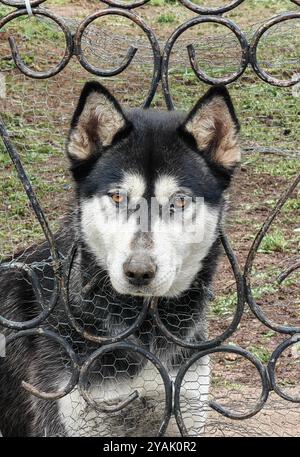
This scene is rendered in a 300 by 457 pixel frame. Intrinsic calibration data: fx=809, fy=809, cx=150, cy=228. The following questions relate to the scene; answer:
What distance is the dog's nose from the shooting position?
3.11 metres

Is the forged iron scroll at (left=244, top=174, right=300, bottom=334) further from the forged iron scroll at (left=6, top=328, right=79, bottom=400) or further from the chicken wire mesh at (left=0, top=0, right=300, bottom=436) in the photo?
the forged iron scroll at (left=6, top=328, right=79, bottom=400)

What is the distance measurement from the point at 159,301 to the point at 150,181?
64 centimetres

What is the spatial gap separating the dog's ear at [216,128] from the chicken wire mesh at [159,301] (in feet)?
0.27

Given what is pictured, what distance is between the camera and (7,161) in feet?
24.1

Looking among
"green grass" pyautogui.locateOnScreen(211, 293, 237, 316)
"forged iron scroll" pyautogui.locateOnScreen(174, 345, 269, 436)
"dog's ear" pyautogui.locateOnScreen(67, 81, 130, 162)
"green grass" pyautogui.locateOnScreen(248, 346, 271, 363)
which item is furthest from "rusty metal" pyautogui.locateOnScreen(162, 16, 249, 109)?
"green grass" pyautogui.locateOnScreen(211, 293, 237, 316)

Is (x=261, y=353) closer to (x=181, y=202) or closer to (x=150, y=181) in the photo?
(x=181, y=202)

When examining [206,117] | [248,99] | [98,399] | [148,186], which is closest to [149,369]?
[98,399]

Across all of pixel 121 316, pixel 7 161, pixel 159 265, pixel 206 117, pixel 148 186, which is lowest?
pixel 7 161

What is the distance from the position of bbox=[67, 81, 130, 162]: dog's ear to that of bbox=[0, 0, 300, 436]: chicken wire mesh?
0.11 metres

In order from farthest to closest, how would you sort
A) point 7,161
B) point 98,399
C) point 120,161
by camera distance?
point 7,161 → point 98,399 → point 120,161

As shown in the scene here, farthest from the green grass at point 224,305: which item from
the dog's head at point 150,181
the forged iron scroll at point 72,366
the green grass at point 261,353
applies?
the forged iron scroll at point 72,366

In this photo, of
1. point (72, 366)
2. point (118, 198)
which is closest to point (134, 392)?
point (72, 366)
